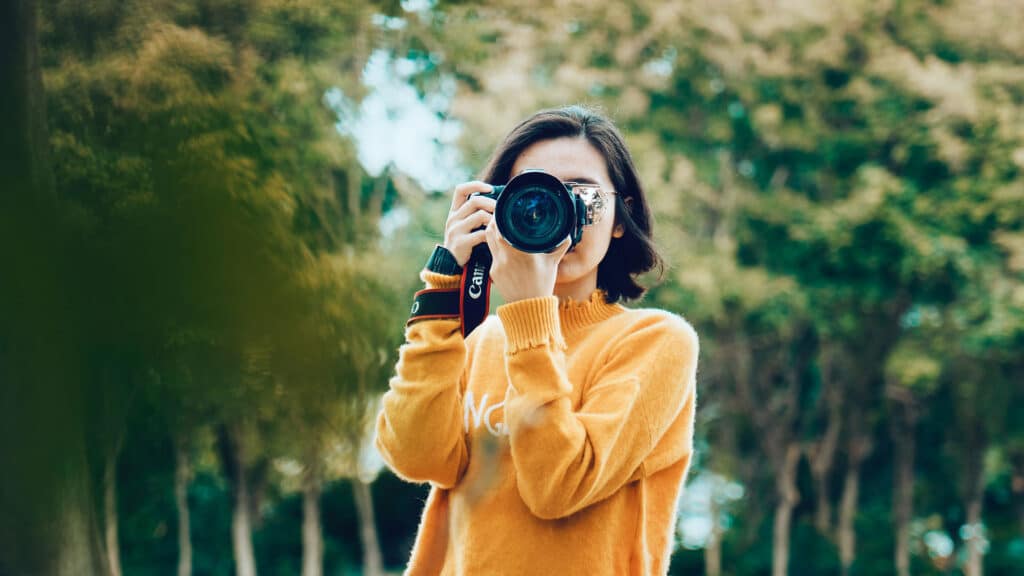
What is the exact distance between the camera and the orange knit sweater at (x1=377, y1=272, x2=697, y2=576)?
1.11 metres

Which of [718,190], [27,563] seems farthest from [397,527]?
[27,563]

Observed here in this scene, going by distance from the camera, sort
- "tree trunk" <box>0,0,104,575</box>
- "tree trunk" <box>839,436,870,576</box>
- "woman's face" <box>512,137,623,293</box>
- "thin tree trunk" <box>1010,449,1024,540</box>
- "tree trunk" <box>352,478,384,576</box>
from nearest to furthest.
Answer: "tree trunk" <box>0,0,104,575</box> → "woman's face" <box>512,137,623,293</box> → "tree trunk" <box>352,478,384,576</box> → "thin tree trunk" <box>1010,449,1024,540</box> → "tree trunk" <box>839,436,870,576</box>

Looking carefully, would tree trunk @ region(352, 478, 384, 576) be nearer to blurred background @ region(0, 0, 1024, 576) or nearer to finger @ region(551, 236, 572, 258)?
blurred background @ region(0, 0, 1024, 576)

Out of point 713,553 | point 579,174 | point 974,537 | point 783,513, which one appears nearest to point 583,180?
point 579,174

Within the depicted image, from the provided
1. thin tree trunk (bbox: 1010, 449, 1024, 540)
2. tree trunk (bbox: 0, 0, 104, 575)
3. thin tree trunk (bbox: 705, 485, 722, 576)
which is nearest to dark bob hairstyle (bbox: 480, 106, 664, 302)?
tree trunk (bbox: 0, 0, 104, 575)

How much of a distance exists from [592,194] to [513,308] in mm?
205

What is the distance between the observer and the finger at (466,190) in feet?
4.08

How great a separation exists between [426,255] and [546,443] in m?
0.27

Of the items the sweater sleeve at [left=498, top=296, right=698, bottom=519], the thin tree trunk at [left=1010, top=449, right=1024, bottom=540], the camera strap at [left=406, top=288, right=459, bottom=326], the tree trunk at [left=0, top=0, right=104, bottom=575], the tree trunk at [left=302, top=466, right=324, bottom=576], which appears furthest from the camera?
the thin tree trunk at [left=1010, top=449, right=1024, bottom=540]

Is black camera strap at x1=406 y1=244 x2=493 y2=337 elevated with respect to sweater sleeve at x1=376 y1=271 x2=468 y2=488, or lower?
elevated

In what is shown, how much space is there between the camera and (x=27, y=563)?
0.43 m

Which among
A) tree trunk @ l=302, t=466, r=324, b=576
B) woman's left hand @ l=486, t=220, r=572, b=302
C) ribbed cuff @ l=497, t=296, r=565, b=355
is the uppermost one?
woman's left hand @ l=486, t=220, r=572, b=302

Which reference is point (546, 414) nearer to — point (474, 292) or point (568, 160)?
point (474, 292)

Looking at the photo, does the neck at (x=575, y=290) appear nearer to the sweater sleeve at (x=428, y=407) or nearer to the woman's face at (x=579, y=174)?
the woman's face at (x=579, y=174)
